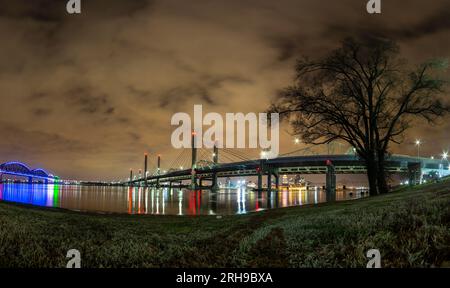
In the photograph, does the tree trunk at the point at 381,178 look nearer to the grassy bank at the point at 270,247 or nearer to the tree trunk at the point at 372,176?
the tree trunk at the point at 372,176

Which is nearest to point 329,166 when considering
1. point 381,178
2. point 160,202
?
point 160,202

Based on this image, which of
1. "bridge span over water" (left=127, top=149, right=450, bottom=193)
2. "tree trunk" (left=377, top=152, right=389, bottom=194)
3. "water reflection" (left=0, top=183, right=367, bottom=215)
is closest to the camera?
"tree trunk" (left=377, top=152, right=389, bottom=194)

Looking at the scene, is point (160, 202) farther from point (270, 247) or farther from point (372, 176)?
point (270, 247)

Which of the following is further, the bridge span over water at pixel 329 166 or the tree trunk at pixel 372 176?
the bridge span over water at pixel 329 166

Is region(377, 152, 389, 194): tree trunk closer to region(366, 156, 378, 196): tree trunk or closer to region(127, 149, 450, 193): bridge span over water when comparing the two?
region(366, 156, 378, 196): tree trunk

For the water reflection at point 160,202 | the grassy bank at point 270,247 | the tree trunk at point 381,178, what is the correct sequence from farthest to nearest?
the water reflection at point 160,202 < the tree trunk at point 381,178 < the grassy bank at point 270,247

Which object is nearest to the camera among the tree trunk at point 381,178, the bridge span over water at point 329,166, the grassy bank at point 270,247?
the grassy bank at point 270,247

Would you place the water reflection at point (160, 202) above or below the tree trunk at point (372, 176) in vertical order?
below

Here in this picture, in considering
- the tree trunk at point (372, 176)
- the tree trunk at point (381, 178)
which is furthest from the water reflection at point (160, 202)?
the tree trunk at point (381, 178)

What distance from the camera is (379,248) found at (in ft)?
20.7

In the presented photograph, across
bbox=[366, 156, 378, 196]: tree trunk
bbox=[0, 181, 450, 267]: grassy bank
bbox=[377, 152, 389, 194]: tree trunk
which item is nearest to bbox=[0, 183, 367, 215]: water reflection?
bbox=[366, 156, 378, 196]: tree trunk

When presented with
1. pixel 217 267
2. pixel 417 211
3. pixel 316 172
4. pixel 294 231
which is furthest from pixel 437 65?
pixel 316 172
